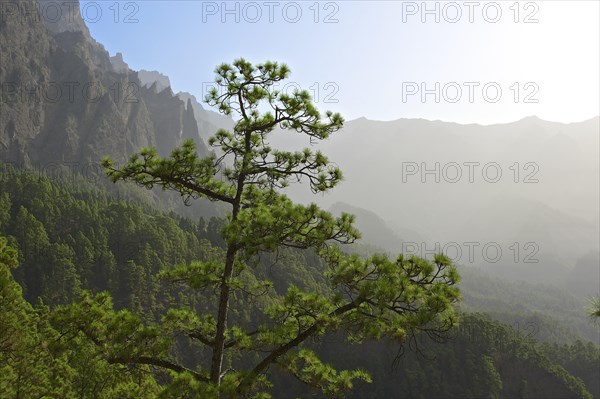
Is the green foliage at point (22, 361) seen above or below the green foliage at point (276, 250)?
below

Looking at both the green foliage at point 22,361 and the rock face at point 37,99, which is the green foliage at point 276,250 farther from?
the rock face at point 37,99

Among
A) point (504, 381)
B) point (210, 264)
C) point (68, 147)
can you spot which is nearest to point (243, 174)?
point (210, 264)

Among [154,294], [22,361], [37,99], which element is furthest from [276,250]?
[37,99]

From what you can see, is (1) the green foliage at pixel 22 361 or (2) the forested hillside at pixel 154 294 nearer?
(1) the green foliage at pixel 22 361

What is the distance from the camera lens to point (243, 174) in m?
8.85

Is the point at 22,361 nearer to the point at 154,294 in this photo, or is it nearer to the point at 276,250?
the point at 276,250

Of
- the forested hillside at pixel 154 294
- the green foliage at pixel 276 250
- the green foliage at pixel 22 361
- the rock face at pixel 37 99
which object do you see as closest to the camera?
the green foliage at pixel 276 250

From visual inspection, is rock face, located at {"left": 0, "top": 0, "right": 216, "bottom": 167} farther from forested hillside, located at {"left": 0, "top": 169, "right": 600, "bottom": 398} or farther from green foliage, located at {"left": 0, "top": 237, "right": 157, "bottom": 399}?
green foliage, located at {"left": 0, "top": 237, "right": 157, "bottom": 399}

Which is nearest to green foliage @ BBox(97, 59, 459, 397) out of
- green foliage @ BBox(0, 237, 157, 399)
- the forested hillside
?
green foliage @ BBox(0, 237, 157, 399)

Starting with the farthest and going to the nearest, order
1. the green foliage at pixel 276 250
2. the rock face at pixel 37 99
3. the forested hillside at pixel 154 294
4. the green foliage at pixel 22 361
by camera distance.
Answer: the rock face at pixel 37 99 < the forested hillside at pixel 154 294 < the green foliage at pixel 22 361 < the green foliage at pixel 276 250

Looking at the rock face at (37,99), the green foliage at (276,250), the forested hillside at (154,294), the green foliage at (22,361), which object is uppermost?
the rock face at (37,99)

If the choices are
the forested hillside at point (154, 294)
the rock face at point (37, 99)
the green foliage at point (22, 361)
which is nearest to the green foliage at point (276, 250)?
the green foliage at point (22, 361)

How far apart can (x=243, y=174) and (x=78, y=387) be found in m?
25.0

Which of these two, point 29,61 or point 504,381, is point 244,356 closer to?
point 504,381
